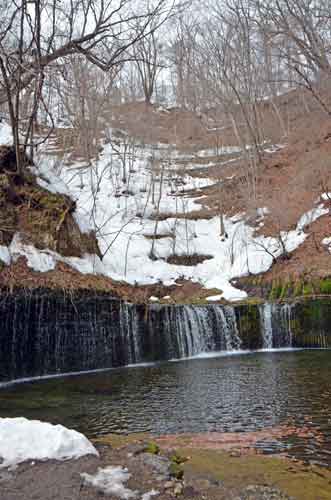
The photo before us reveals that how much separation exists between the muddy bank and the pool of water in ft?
1.74

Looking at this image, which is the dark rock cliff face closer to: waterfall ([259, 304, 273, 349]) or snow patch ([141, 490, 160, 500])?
waterfall ([259, 304, 273, 349])

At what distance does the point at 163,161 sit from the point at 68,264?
17117mm

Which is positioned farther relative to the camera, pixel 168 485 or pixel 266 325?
pixel 266 325

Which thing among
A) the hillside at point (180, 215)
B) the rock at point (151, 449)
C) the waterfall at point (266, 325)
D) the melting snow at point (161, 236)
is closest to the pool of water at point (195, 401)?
the rock at point (151, 449)

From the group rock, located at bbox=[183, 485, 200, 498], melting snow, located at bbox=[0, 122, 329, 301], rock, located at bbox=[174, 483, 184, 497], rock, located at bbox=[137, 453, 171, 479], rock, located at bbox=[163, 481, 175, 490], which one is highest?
melting snow, located at bbox=[0, 122, 329, 301]

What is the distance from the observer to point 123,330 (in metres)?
12.4

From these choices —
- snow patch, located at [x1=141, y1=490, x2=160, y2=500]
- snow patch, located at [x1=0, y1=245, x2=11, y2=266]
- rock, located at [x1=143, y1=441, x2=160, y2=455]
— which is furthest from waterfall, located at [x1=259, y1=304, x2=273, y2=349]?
snow patch, located at [x1=141, y1=490, x2=160, y2=500]

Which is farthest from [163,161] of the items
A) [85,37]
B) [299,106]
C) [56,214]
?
[85,37]

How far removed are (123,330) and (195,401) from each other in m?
5.19

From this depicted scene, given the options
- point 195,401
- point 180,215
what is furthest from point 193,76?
point 195,401

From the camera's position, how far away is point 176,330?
13828 mm

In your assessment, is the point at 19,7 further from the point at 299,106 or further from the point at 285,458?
the point at 299,106

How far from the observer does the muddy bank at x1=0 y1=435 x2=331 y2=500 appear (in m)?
3.37

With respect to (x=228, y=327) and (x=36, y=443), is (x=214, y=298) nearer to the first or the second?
(x=228, y=327)
